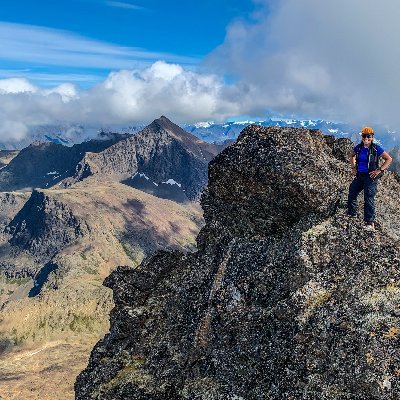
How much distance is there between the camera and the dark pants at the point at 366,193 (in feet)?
85.4

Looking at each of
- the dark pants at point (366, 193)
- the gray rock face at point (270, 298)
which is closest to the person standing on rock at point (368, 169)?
the dark pants at point (366, 193)

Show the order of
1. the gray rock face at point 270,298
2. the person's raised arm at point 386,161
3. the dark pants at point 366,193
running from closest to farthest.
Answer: the gray rock face at point 270,298 < the person's raised arm at point 386,161 < the dark pants at point 366,193

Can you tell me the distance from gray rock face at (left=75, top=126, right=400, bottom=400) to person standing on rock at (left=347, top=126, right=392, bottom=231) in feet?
3.69

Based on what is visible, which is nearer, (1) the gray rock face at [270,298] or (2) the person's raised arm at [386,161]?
(1) the gray rock face at [270,298]

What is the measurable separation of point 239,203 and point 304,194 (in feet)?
18.5

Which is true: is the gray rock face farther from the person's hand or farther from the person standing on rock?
the person's hand

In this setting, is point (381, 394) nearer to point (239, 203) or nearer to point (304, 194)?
point (304, 194)

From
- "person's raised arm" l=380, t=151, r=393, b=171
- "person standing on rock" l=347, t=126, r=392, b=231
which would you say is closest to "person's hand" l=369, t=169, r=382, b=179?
"person standing on rock" l=347, t=126, r=392, b=231

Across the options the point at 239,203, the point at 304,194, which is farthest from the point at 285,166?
the point at 239,203

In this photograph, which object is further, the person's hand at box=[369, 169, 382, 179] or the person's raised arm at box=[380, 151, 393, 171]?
the person's hand at box=[369, 169, 382, 179]

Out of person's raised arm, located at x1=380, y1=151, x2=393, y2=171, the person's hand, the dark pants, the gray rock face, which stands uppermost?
person's raised arm, located at x1=380, y1=151, x2=393, y2=171

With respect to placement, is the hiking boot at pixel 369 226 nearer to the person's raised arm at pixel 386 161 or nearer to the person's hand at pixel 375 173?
the person's hand at pixel 375 173

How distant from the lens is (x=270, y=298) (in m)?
25.9

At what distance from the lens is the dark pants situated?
26.0 m
